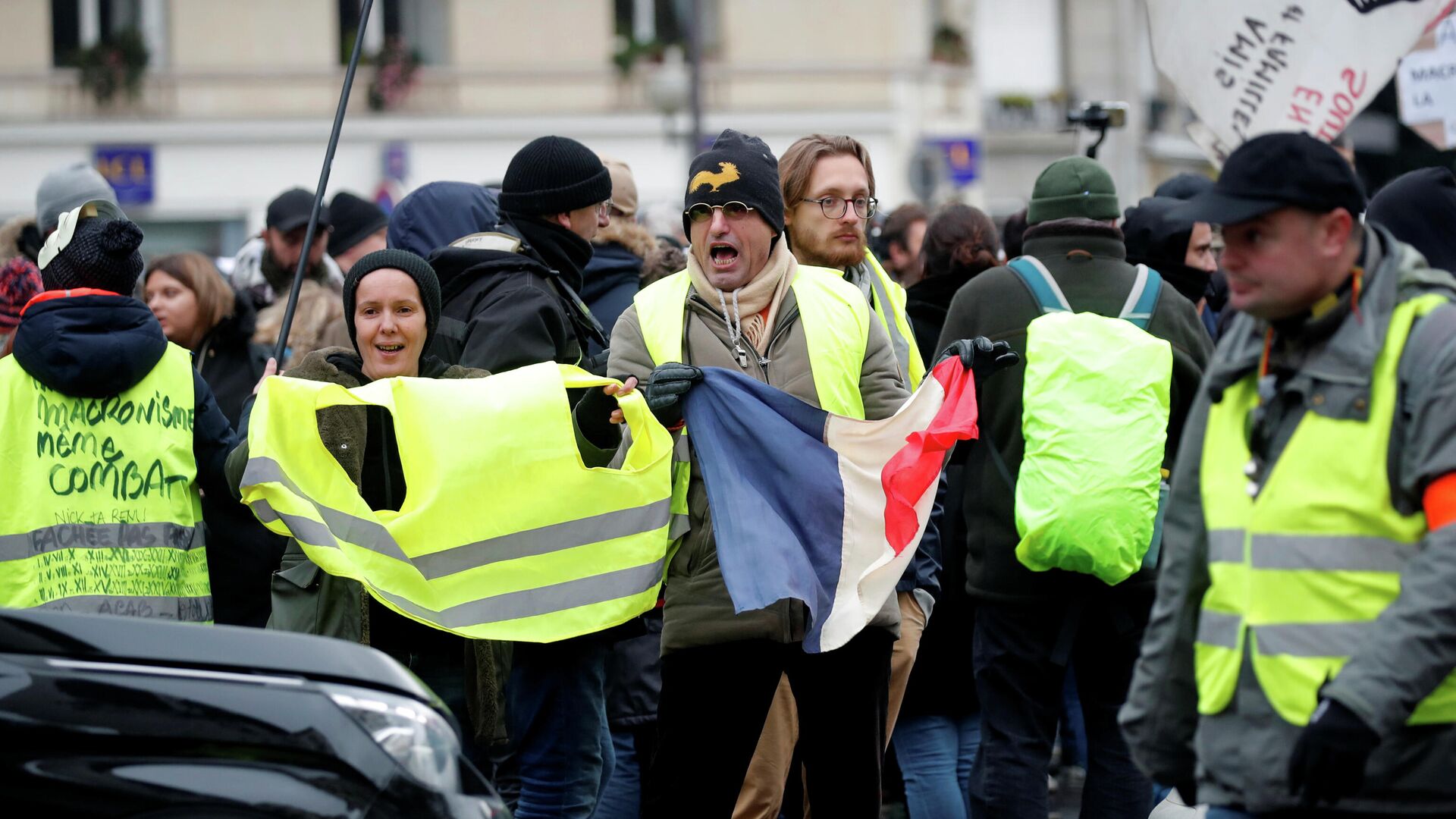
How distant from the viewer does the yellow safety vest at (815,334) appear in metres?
4.96

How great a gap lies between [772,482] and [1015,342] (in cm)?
107

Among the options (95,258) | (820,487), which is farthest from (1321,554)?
(95,258)

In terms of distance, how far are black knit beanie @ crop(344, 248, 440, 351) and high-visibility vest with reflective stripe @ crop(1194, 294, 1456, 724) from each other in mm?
2621

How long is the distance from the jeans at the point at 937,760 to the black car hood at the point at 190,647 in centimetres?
284

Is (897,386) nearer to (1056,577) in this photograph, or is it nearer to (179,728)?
(1056,577)

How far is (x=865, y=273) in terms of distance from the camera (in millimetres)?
5898

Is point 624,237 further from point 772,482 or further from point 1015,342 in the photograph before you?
point 772,482

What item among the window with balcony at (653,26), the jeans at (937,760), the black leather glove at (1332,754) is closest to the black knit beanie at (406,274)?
the jeans at (937,760)

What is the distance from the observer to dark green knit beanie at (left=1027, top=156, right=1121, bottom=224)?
574 centimetres

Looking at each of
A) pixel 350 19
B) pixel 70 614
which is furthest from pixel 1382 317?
pixel 350 19

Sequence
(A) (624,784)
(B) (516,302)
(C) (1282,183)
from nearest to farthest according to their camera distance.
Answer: (C) (1282,183) → (B) (516,302) → (A) (624,784)

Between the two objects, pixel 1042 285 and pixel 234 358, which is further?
pixel 234 358

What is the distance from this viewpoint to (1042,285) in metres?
5.64

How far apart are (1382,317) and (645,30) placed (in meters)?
27.9
